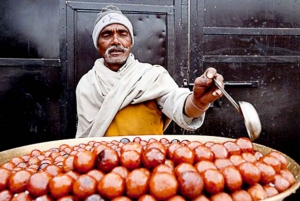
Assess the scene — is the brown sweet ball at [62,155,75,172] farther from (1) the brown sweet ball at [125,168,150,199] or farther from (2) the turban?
(2) the turban

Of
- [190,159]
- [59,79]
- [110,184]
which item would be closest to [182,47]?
[59,79]

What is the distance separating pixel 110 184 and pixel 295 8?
3.34 meters

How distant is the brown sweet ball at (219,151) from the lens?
148 centimetres

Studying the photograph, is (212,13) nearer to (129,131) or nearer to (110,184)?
(129,131)

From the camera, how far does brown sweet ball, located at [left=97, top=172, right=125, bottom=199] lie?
120 centimetres

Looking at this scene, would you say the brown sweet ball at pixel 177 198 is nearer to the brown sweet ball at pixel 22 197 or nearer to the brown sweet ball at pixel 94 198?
the brown sweet ball at pixel 94 198

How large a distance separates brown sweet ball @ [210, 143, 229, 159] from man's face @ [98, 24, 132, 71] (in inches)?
62.4

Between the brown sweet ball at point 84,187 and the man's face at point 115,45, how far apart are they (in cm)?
178

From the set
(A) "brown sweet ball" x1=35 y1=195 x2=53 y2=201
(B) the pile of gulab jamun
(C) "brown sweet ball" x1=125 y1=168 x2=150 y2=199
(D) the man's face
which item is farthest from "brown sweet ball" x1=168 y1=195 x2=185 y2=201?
(D) the man's face

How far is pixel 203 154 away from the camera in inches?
56.1

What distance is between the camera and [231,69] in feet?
12.1

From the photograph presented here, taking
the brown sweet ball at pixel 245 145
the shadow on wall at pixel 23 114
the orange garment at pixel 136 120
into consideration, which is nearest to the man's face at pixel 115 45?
the orange garment at pixel 136 120

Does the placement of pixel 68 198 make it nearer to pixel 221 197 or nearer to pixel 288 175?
pixel 221 197

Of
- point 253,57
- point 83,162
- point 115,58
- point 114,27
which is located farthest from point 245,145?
point 253,57
